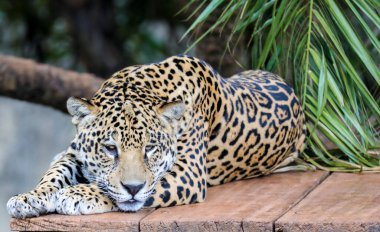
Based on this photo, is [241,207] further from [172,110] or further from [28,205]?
[28,205]

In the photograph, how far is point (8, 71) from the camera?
28.7 ft

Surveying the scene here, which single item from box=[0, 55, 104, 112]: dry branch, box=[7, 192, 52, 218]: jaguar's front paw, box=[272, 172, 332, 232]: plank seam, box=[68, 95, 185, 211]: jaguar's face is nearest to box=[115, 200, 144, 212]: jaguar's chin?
box=[68, 95, 185, 211]: jaguar's face

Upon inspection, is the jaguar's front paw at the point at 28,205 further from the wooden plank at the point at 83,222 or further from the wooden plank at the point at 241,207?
the wooden plank at the point at 241,207

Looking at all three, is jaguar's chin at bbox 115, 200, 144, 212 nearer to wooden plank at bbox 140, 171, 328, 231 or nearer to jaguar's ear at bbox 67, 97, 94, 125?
wooden plank at bbox 140, 171, 328, 231

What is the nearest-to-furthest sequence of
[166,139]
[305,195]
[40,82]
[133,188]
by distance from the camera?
[133,188] < [166,139] < [305,195] < [40,82]

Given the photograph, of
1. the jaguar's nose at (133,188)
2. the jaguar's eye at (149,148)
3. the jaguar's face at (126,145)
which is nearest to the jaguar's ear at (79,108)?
the jaguar's face at (126,145)

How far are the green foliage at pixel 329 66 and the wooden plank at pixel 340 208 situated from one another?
40cm

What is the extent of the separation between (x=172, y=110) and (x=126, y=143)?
41 cm

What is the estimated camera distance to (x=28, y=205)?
6.11 metres

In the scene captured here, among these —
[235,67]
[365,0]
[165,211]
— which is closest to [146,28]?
[235,67]

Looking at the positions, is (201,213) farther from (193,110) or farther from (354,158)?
(354,158)

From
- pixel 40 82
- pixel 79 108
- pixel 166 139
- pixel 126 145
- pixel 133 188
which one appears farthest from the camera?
pixel 40 82

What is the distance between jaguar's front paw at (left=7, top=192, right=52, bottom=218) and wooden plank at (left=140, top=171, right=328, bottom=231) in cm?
58

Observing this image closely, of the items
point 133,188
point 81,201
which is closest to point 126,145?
point 133,188
